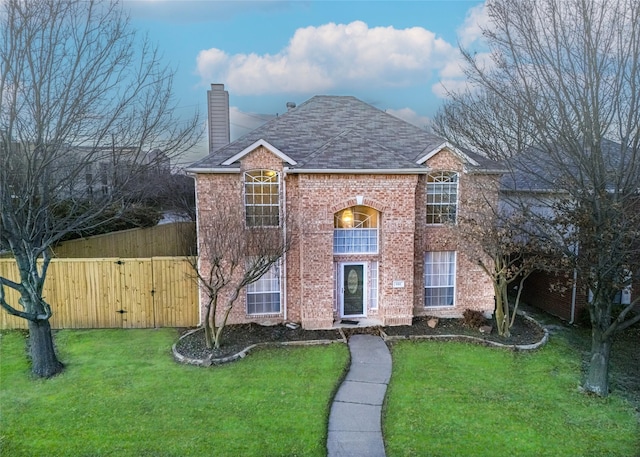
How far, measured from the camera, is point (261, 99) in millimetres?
17953

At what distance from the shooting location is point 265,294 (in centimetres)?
1327

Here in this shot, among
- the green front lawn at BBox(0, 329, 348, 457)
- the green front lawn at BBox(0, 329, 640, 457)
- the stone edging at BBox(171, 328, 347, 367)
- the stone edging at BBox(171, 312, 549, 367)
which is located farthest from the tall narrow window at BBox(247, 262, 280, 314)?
the green front lawn at BBox(0, 329, 640, 457)

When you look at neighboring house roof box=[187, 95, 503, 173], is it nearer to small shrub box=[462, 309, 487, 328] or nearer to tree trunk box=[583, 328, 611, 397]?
small shrub box=[462, 309, 487, 328]

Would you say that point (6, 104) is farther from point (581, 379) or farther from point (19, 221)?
point (581, 379)

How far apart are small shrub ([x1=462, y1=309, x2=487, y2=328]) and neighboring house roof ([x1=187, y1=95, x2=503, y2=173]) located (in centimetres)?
456

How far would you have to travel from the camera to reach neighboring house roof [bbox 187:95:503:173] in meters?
12.4

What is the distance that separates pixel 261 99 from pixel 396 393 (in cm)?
1361

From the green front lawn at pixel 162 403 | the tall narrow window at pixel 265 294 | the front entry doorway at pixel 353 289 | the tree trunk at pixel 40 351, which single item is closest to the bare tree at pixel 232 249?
the tall narrow window at pixel 265 294

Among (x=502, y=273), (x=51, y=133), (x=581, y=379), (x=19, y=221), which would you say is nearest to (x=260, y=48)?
(x=51, y=133)

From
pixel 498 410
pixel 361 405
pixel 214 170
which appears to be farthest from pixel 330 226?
pixel 498 410

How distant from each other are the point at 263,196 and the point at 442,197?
5890 millimetres

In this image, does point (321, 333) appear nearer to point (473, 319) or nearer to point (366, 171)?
point (473, 319)

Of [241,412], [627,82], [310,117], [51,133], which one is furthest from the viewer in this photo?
[310,117]

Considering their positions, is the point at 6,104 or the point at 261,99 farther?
the point at 261,99
